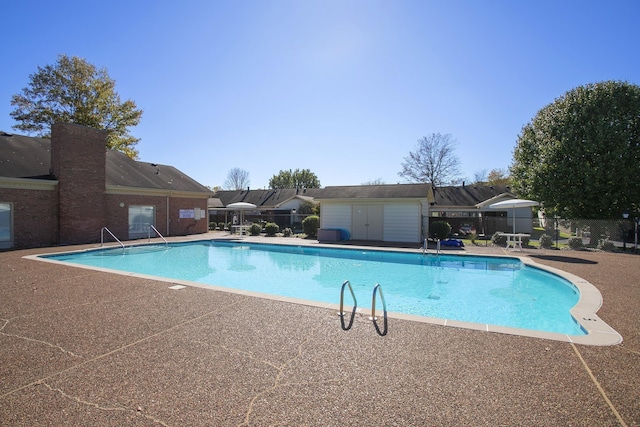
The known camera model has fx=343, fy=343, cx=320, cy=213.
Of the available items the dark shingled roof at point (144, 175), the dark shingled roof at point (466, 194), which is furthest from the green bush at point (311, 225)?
the dark shingled roof at point (466, 194)

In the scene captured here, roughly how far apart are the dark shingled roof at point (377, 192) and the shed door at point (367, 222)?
70 cm

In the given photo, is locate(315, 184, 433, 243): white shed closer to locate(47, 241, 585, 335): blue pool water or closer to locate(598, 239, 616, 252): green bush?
locate(47, 241, 585, 335): blue pool water

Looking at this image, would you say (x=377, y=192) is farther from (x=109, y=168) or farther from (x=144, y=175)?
(x=109, y=168)

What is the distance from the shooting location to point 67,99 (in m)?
27.9

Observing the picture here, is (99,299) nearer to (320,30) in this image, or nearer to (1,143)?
(320,30)

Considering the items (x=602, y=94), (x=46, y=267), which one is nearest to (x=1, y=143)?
(x=46, y=267)

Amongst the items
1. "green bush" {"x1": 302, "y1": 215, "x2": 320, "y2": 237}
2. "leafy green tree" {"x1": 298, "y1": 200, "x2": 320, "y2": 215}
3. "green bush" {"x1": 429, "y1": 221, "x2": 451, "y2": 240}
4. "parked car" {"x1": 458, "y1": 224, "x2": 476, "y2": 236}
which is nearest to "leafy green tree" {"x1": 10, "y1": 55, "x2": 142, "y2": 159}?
"leafy green tree" {"x1": 298, "y1": 200, "x2": 320, "y2": 215}

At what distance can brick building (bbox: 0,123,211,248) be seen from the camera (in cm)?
1531

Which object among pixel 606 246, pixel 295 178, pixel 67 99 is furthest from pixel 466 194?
pixel 295 178

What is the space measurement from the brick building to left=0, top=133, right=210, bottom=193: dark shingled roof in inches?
1.2

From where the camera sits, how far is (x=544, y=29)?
1181cm

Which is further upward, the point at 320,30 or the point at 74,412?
the point at 320,30

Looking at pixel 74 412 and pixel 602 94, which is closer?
pixel 74 412

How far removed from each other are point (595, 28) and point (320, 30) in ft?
29.0
